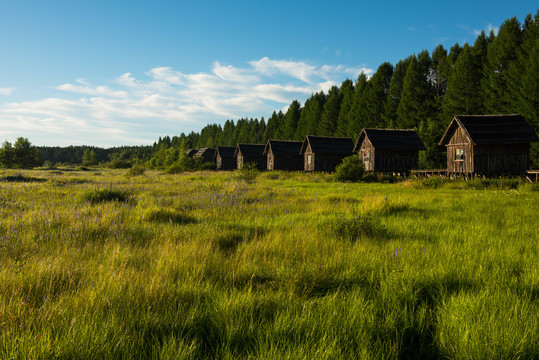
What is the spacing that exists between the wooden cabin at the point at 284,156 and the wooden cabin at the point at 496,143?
27392 mm

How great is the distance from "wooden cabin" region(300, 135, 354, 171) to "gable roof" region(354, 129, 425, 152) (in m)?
8.76

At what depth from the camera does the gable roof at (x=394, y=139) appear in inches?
1271

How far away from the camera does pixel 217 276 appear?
11.3ft

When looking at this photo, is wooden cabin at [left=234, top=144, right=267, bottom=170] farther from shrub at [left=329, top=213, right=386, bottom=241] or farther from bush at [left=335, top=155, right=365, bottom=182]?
shrub at [left=329, top=213, right=386, bottom=241]

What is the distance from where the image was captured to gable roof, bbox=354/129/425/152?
32281 millimetres

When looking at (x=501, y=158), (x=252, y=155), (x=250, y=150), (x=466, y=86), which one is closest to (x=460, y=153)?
(x=501, y=158)

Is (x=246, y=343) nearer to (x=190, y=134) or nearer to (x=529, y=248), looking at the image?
(x=529, y=248)

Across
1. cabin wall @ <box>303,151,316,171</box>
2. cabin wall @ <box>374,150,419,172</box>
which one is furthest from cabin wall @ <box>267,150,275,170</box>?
cabin wall @ <box>374,150,419,172</box>

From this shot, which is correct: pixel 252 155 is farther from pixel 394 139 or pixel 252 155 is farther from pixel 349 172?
pixel 349 172

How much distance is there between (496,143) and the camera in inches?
944

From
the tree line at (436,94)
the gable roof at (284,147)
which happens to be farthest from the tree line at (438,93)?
the gable roof at (284,147)

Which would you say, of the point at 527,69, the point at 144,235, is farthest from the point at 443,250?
the point at 527,69

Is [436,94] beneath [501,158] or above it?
above

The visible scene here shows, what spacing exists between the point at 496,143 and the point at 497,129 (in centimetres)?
145
